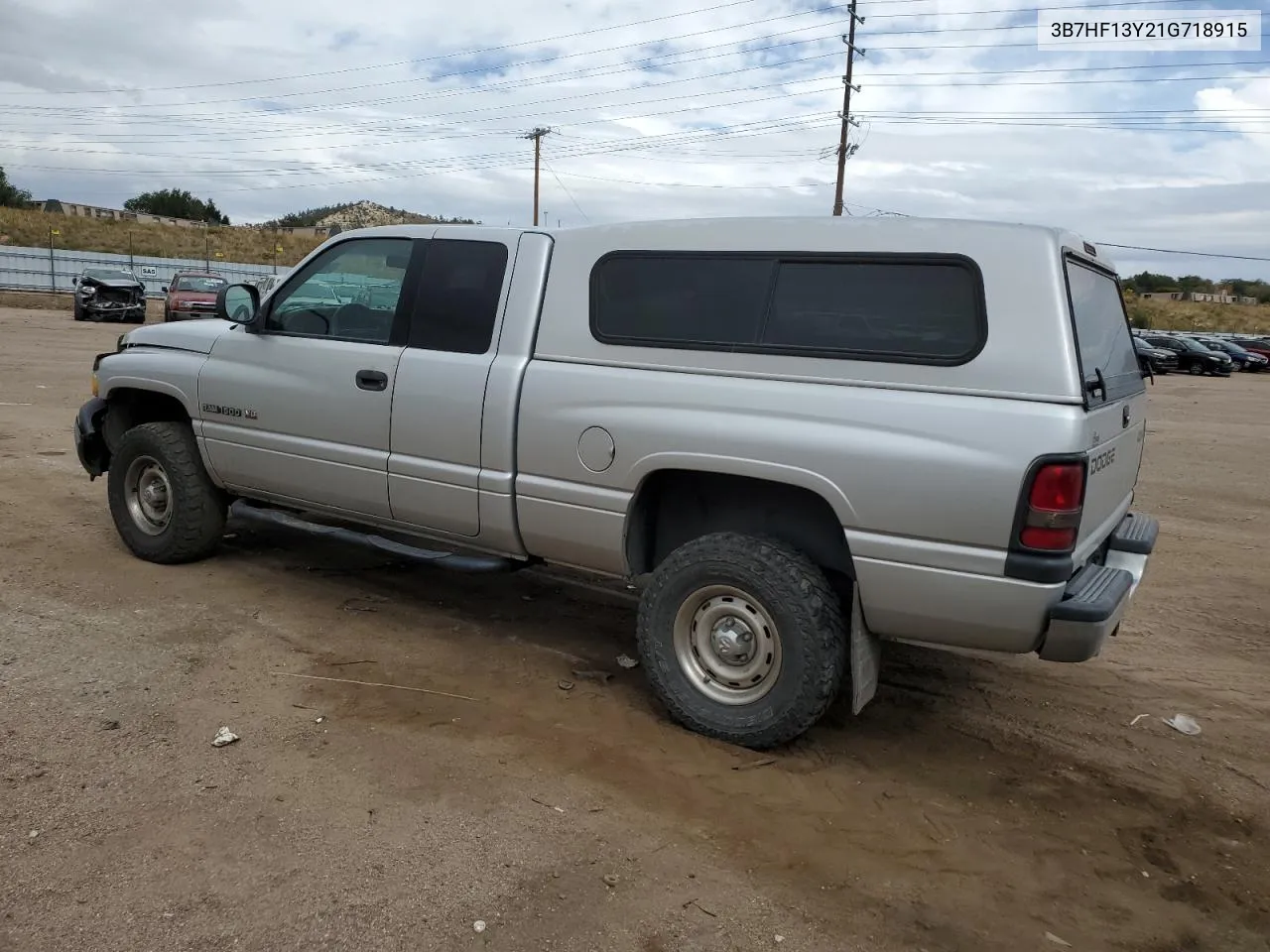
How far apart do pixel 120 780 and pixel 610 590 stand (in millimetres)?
3060

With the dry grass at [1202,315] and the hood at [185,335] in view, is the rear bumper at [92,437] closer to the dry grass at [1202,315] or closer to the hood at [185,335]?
the hood at [185,335]

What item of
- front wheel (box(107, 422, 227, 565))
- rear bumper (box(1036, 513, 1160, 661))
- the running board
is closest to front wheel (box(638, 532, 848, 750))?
rear bumper (box(1036, 513, 1160, 661))

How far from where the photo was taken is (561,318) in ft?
14.2

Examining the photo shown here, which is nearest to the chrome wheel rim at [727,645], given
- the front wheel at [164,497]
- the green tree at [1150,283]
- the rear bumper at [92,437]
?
the front wheel at [164,497]

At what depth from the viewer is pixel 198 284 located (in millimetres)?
26047

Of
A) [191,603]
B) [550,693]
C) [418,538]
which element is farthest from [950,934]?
[191,603]

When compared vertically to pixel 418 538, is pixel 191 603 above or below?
below

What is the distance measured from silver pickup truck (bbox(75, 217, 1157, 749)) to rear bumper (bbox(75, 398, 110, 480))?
4.20 feet

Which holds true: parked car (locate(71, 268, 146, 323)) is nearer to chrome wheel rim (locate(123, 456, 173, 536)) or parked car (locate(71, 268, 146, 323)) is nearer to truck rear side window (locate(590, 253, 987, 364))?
chrome wheel rim (locate(123, 456, 173, 536))

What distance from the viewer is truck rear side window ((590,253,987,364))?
3.49m

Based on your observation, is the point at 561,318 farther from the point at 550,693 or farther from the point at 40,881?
the point at 40,881

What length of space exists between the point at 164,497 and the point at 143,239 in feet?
196

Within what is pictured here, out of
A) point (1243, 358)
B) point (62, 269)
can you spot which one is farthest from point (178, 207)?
point (1243, 358)

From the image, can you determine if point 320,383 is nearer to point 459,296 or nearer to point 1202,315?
point 459,296
